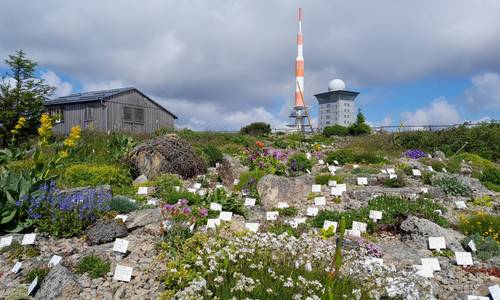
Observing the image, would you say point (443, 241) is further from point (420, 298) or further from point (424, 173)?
point (424, 173)

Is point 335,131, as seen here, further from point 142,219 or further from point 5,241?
point 5,241

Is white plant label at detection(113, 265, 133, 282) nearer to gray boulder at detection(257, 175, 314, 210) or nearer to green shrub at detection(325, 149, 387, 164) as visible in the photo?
gray boulder at detection(257, 175, 314, 210)

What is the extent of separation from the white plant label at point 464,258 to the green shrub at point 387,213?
141cm

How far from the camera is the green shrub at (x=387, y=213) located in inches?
277

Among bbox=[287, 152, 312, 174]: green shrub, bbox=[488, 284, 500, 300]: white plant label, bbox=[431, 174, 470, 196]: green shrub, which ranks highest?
bbox=[287, 152, 312, 174]: green shrub

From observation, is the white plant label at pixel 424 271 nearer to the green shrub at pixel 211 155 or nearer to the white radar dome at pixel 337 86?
the green shrub at pixel 211 155

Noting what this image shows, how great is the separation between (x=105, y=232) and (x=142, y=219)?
2.24 feet

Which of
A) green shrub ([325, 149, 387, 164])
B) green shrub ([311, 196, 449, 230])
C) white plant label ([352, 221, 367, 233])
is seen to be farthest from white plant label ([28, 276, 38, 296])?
green shrub ([325, 149, 387, 164])

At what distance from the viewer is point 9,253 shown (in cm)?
571

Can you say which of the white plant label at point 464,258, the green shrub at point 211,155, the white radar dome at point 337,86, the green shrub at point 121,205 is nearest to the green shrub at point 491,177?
the white plant label at point 464,258

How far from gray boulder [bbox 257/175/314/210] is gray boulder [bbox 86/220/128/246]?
3146mm

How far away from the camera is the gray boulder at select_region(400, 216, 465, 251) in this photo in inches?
248

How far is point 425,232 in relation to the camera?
21.1 ft

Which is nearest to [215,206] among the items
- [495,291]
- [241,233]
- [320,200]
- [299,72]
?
[241,233]
